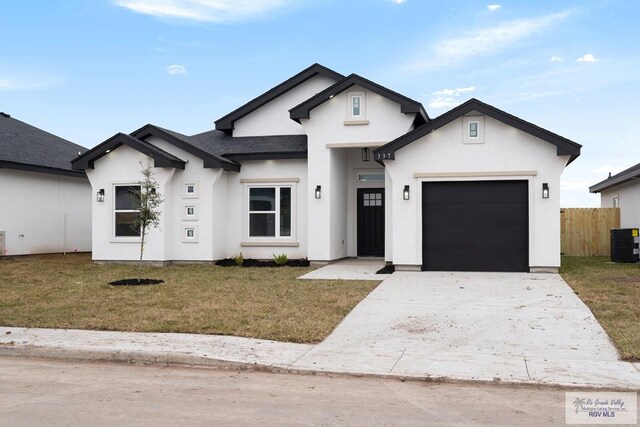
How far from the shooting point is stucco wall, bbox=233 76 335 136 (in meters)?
20.6

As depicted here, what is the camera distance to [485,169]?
15508mm

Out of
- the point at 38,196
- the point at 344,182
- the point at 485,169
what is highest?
the point at 485,169

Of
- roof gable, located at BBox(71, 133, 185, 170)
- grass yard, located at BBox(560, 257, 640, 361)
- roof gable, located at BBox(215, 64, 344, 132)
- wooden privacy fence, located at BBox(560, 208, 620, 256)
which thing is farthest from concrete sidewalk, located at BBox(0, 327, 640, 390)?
wooden privacy fence, located at BBox(560, 208, 620, 256)

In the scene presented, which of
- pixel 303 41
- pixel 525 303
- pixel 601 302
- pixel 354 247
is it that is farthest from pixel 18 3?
pixel 601 302

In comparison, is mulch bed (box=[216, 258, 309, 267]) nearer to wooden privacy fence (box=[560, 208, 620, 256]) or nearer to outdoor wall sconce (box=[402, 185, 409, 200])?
outdoor wall sconce (box=[402, 185, 409, 200])

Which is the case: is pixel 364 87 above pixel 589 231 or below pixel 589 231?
above

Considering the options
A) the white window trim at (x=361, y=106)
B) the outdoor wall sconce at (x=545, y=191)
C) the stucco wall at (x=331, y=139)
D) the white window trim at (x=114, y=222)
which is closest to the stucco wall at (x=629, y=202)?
the outdoor wall sconce at (x=545, y=191)

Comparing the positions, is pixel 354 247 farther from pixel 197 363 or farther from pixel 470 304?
pixel 197 363

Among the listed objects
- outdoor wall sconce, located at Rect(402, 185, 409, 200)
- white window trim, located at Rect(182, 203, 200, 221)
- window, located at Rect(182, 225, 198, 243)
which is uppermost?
outdoor wall sconce, located at Rect(402, 185, 409, 200)

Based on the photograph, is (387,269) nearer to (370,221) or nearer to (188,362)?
(370,221)

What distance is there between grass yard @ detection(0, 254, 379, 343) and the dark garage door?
2.99 meters

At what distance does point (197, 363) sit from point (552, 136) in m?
11.0

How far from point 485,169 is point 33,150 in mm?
16675

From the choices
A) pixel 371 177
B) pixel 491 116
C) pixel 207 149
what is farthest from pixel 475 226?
pixel 207 149
